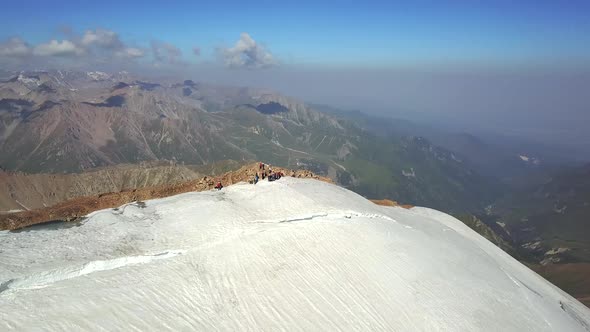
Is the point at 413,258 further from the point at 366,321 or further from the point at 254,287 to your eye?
the point at 254,287

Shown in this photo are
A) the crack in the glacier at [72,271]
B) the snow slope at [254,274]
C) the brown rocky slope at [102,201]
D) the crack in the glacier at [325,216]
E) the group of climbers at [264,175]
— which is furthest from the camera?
the group of climbers at [264,175]

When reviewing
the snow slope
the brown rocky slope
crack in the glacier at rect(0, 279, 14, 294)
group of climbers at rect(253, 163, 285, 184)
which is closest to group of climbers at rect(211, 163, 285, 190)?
group of climbers at rect(253, 163, 285, 184)

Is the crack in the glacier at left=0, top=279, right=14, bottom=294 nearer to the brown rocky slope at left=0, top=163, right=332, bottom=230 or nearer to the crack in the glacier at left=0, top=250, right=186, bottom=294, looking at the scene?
the crack in the glacier at left=0, top=250, right=186, bottom=294

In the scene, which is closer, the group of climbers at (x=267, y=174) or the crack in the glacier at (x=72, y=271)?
the crack in the glacier at (x=72, y=271)

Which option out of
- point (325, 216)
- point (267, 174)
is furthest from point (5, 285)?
point (267, 174)

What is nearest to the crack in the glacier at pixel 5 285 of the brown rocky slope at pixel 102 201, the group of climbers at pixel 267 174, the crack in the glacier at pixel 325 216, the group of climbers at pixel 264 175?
the crack in the glacier at pixel 325 216

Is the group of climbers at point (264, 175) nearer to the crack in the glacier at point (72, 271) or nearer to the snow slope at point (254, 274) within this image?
the snow slope at point (254, 274)

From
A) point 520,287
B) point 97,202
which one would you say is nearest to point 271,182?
point 97,202
